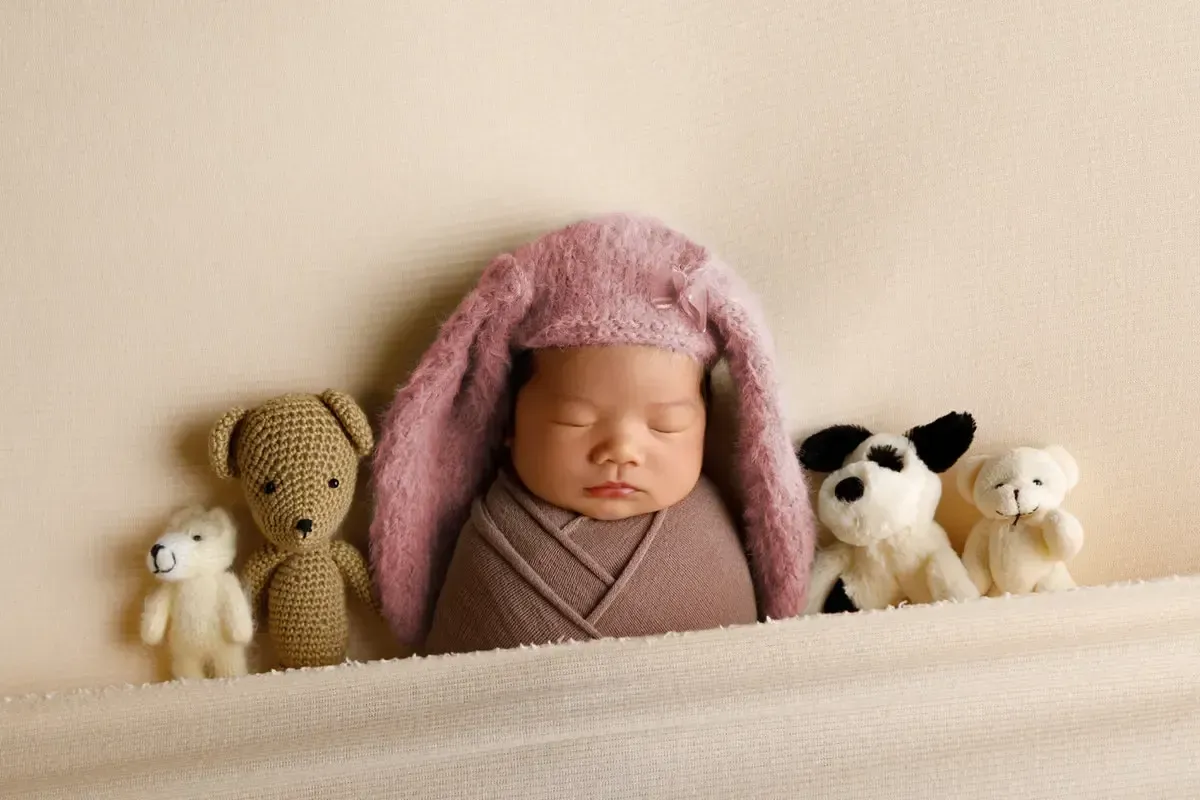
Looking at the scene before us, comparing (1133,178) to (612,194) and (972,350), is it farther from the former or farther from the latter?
(612,194)

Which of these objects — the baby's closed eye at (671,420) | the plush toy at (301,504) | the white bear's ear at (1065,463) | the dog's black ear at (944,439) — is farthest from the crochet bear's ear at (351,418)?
the white bear's ear at (1065,463)

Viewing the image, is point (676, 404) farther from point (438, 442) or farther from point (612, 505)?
point (438, 442)

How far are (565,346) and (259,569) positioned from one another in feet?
1.16

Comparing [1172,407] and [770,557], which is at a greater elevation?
[1172,407]

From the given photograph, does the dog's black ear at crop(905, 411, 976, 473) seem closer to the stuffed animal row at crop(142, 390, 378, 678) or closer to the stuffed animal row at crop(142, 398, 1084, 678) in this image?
the stuffed animal row at crop(142, 398, 1084, 678)

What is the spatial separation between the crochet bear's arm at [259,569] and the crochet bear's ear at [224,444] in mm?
83

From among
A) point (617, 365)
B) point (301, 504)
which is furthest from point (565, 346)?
point (301, 504)

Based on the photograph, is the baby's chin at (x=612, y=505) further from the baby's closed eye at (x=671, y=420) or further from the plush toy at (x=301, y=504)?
the plush toy at (x=301, y=504)

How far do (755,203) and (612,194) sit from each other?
0.15 meters

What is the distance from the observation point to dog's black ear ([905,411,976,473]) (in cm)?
96

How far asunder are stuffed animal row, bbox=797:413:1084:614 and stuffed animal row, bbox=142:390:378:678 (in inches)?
17.9

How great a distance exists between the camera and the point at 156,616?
900mm

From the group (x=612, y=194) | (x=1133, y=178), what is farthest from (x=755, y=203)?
(x=1133, y=178)

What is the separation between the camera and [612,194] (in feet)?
3.22
